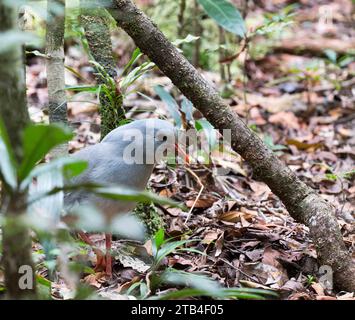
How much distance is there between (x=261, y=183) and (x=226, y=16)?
1.26 meters

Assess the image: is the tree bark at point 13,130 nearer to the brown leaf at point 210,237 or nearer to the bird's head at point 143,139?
the bird's head at point 143,139

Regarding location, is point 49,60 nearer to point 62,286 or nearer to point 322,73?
point 62,286

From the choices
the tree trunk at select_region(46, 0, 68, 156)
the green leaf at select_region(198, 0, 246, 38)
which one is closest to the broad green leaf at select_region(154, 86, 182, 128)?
the green leaf at select_region(198, 0, 246, 38)

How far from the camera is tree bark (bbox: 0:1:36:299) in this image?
1712 millimetres

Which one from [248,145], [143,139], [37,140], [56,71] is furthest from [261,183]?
[37,140]

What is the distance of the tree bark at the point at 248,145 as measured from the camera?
2914 millimetres

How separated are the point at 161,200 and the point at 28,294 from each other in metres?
0.55

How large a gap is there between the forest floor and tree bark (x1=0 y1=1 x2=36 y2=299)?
0.88m

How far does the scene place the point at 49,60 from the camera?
3297mm

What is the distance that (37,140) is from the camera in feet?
5.58

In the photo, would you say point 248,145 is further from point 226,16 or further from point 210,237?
point 226,16

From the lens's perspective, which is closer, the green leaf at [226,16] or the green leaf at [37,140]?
the green leaf at [37,140]

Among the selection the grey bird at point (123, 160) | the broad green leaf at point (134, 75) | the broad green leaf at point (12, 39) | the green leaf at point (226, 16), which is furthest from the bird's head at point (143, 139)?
the green leaf at point (226, 16)

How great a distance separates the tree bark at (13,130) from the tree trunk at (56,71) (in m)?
1.46
